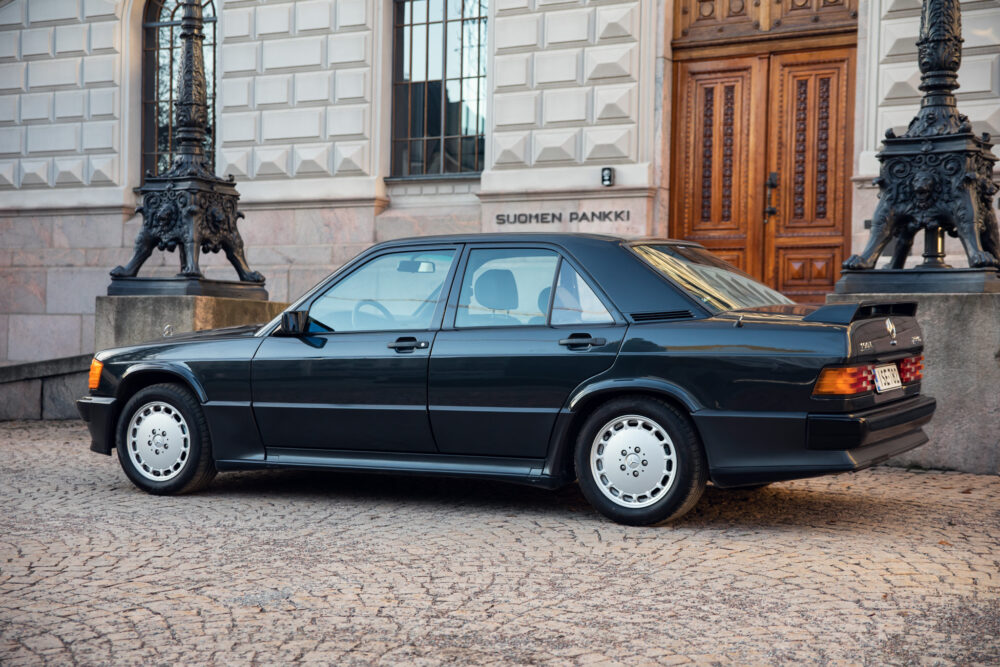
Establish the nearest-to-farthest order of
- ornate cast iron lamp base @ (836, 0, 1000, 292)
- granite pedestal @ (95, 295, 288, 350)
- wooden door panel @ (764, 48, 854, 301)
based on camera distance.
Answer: ornate cast iron lamp base @ (836, 0, 1000, 292) → granite pedestal @ (95, 295, 288, 350) → wooden door panel @ (764, 48, 854, 301)

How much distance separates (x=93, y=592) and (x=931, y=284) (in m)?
6.28

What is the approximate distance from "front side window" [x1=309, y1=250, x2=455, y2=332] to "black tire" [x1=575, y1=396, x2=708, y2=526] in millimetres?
1173

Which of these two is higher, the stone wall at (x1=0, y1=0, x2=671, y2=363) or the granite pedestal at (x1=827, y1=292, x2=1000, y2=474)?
the stone wall at (x1=0, y1=0, x2=671, y2=363)

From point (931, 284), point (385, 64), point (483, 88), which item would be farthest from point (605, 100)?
point (931, 284)

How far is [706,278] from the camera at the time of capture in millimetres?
6449

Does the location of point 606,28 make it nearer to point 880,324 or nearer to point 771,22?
point 771,22

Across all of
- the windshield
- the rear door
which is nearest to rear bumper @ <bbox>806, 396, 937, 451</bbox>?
the windshield

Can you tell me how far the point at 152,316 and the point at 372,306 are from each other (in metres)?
5.58

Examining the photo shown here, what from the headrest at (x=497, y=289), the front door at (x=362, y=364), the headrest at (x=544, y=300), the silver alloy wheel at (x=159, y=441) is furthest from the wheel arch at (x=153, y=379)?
the headrest at (x=544, y=300)

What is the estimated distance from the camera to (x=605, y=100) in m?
14.7

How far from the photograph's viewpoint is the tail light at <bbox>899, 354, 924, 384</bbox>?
6262 millimetres

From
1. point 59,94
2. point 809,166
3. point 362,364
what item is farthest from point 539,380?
point 59,94

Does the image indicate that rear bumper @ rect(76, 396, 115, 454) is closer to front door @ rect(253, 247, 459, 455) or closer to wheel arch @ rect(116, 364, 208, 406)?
wheel arch @ rect(116, 364, 208, 406)

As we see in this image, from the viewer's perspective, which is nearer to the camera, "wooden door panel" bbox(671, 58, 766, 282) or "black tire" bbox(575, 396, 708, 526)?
"black tire" bbox(575, 396, 708, 526)
